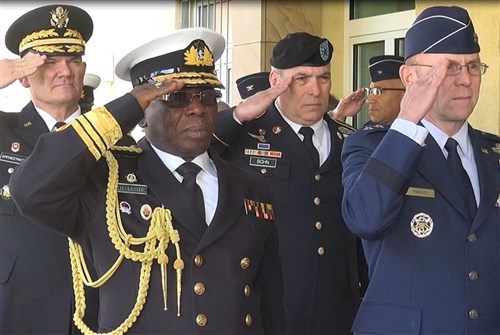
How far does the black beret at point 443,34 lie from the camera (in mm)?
2486

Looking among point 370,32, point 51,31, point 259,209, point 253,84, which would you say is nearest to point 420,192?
point 259,209

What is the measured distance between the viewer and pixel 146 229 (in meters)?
2.26

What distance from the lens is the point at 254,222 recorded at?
96.3 inches

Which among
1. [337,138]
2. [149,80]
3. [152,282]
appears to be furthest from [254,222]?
[337,138]

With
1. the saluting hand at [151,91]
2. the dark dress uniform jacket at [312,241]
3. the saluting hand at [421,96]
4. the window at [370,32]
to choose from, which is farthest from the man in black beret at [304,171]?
the window at [370,32]

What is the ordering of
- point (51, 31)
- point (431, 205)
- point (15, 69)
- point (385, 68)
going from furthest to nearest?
point (385, 68)
point (51, 31)
point (15, 69)
point (431, 205)

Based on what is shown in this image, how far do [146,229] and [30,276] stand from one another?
95cm

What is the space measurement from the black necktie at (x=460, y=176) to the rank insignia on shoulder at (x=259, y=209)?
59 centimetres

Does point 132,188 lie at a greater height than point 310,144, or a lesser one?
lesser

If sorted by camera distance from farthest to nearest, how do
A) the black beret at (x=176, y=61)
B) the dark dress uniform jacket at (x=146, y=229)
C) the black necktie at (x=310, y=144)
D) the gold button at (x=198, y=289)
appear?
the black necktie at (x=310, y=144), the black beret at (x=176, y=61), the gold button at (x=198, y=289), the dark dress uniform jacket at (x=146, y=229)

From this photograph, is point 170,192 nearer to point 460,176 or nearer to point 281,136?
point 460,176

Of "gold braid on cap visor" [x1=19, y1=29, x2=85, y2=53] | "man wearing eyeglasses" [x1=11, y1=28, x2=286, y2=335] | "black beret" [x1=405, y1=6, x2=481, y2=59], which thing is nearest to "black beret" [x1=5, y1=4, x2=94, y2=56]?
"gold braid on cap visor" [x1=19, y1=29, x2=85, y2=53]

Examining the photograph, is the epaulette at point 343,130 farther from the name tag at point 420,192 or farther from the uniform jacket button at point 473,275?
the uniform jacket button at point 473,275

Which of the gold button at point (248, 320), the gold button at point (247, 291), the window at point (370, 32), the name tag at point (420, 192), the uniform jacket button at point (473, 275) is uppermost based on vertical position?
the window at point (370, 32)
